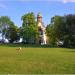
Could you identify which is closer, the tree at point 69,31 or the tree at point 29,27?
the tree at point 69,31

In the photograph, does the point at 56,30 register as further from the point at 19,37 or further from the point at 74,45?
the point at 19,37

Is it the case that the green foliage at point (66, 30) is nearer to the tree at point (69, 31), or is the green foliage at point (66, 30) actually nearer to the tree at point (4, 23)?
the tree at point (69, 31)

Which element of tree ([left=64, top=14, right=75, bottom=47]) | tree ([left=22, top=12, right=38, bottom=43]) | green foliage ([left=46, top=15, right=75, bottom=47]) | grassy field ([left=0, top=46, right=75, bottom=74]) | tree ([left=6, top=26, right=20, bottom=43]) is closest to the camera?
grassy field ([left=0, top=46, right=75, bottom=74])

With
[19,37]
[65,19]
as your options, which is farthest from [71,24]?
[19,37]

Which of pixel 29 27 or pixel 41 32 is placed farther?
pixel 41 32

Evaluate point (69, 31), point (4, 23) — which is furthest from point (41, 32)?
point (69, 31)

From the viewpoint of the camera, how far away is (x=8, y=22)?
161750 millimetres

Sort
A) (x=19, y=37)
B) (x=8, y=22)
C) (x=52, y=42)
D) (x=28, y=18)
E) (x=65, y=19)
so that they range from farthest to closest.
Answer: (x=8, y=22) → (x=19, y=37) → (x=28, y=18) → (x=52, y=42) → (x=65, y=19)

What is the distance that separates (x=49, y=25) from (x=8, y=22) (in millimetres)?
32170

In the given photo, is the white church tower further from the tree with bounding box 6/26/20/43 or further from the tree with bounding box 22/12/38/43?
the tree with bounding box 22/12/38/43

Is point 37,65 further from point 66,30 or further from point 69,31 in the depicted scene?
point 66,30

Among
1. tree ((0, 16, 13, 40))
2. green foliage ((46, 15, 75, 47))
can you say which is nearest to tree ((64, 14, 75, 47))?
green foliage ((46, 15, 75, 47))

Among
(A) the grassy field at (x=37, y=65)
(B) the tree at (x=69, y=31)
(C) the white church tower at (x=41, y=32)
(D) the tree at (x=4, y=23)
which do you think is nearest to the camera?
(A) the grassy field at (x=37, y=65)

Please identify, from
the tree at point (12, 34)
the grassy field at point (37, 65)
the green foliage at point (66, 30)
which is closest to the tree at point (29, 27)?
the tree at point (12, 34)
